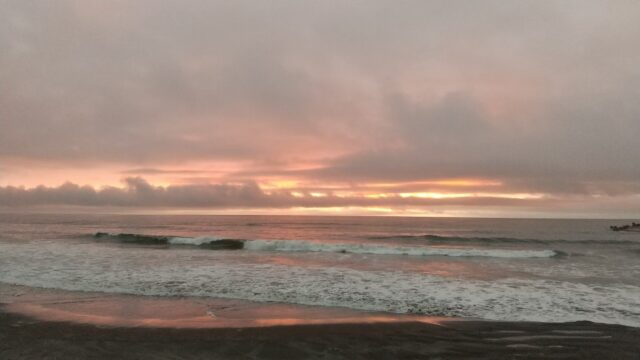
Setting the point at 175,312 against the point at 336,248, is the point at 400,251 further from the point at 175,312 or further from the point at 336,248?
the point at 175,312

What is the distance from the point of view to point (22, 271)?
1877cm

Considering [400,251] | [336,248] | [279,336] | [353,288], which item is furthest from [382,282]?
[336,248]

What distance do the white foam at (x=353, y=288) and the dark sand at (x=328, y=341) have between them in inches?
73.6

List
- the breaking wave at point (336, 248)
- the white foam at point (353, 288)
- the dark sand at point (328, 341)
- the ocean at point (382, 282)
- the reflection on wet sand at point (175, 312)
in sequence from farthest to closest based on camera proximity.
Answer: the breaking wave at point (336, 248), the ocean at point (382, 282), the white foam at point (353, 288), the reflection on wet sand at point (175, 312), the dark sand at point (328, 341)

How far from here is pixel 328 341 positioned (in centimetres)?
919

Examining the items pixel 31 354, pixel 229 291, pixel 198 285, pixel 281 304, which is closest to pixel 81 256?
pixel 198 285

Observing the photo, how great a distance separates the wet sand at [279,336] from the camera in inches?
326

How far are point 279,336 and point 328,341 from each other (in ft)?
3.53

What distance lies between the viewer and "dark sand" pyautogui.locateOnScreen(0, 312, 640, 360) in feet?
26.9

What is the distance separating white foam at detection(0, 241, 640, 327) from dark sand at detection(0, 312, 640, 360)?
6.13ft

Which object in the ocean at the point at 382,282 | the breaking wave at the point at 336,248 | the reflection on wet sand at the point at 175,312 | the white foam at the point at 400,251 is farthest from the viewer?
the breaking wave at the point at 336,248

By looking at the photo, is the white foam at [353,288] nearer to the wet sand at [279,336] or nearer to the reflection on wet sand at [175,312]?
the reflection on wet sand at [175,312]

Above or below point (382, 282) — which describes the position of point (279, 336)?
above

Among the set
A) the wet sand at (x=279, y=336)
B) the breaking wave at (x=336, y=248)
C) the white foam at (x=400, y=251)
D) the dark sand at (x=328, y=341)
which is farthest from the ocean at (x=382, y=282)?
the breaking wave at (x=336, y=248)
